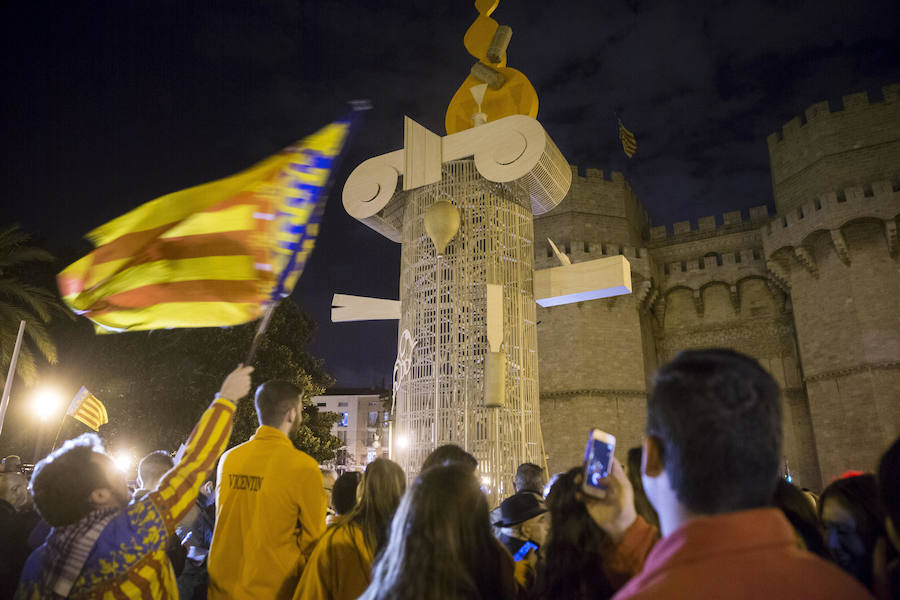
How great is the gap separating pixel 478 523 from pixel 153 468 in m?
3.48

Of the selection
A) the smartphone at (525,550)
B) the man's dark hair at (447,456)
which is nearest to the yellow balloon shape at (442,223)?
the man's dark hair at (447,456)

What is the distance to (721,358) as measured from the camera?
1256 mm

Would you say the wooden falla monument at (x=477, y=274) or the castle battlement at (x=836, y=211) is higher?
the castle battlement at (x=836, y=211)

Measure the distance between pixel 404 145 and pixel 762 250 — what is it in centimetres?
2038

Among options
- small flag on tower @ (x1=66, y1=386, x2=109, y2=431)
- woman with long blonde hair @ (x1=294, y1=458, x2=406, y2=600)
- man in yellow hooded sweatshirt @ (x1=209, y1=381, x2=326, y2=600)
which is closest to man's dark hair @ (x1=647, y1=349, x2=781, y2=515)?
woman with long blonde hair @ (x1=294, y1=458, x2=406, y2=600)

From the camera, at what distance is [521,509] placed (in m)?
3.38

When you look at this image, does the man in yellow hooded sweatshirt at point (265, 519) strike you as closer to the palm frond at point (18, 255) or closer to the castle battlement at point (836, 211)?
the palm frond at point (18, 255)

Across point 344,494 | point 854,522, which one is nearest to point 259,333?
point 344,494

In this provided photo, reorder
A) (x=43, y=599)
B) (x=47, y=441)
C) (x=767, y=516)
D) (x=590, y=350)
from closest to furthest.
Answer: (x=767, y=516) → (x=43, y=599) → (x=47, y=441) → (x=590, y=350)

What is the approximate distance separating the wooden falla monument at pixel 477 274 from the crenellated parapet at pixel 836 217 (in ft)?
53.7

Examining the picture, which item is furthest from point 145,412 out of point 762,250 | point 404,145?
point 762,250

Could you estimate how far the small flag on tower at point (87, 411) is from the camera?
A: 31.9 feet

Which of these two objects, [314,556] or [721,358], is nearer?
[721,358]

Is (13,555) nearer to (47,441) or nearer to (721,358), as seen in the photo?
(721,358)
